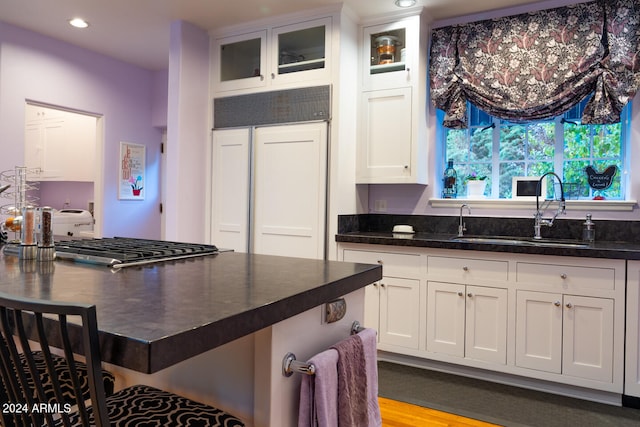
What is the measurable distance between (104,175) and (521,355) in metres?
4.11

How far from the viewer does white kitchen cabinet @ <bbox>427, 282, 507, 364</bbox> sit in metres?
2.81

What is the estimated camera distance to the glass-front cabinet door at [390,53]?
3.31 meters

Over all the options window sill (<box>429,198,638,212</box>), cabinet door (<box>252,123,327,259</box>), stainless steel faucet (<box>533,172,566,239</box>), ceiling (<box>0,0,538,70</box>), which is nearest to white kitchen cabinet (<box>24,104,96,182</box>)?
ceiling (<box>0,0,538,70</box>)

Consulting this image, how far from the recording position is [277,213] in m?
3.53

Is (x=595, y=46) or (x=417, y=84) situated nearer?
(x=595, y=46)

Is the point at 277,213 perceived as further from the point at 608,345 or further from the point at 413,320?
the point at 608,345

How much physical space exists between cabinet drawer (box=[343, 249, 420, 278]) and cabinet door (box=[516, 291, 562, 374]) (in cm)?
65

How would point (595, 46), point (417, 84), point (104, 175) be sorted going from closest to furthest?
point (595, 46)
point (417, 84)
point (104, 175)

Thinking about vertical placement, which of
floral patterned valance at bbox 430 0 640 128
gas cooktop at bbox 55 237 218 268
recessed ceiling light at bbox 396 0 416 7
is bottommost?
gas cooktop at bbox 55 237 218 268

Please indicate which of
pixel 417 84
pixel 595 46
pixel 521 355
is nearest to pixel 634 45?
pixel 595 46

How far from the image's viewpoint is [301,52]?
3510mm

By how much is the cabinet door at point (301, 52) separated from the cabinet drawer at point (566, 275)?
73.1 inches

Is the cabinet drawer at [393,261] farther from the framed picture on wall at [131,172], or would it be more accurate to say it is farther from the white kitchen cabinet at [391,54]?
the framed picture on wall at [131,172]

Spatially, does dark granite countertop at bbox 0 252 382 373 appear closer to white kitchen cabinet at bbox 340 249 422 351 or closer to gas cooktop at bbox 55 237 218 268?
gas cooktop at bbox 55 237 218 268
